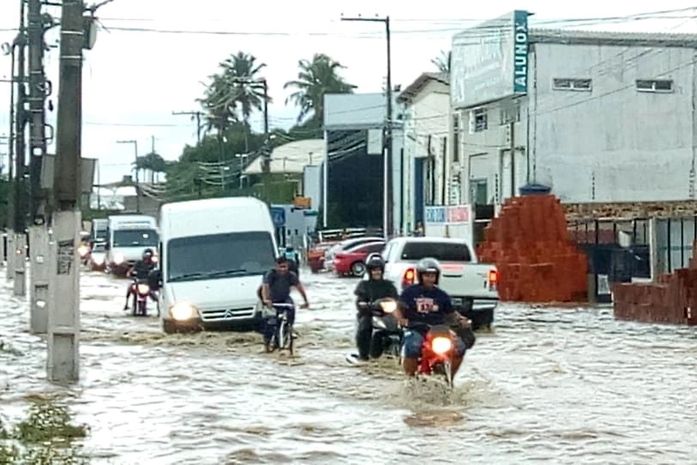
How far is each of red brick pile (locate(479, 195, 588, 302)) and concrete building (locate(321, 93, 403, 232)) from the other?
4472 cm

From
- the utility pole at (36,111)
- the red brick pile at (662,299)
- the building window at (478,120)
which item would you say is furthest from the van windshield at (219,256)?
the building window at (478,120)

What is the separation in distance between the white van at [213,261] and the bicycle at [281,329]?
1.38 m

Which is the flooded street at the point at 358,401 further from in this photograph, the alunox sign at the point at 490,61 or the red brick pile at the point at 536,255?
the alunox sign at the point at 490,61

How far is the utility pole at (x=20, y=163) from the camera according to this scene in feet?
126

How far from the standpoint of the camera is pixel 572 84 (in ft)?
183

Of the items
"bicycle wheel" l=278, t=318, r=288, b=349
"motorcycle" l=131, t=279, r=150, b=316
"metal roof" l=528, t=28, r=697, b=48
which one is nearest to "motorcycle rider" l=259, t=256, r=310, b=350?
"bicycle wheel" l=278, t=318, r=288, b=349

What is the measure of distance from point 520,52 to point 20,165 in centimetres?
1942

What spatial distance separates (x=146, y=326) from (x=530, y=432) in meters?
16.8

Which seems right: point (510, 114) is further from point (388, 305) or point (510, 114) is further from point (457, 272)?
point (388, 305)

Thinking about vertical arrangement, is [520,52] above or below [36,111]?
above

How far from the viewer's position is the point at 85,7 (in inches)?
725

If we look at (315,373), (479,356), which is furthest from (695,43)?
(315,373)

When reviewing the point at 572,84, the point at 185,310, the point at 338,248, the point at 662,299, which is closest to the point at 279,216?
the point at 338,248

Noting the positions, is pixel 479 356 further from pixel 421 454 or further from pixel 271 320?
pixel 421 454
